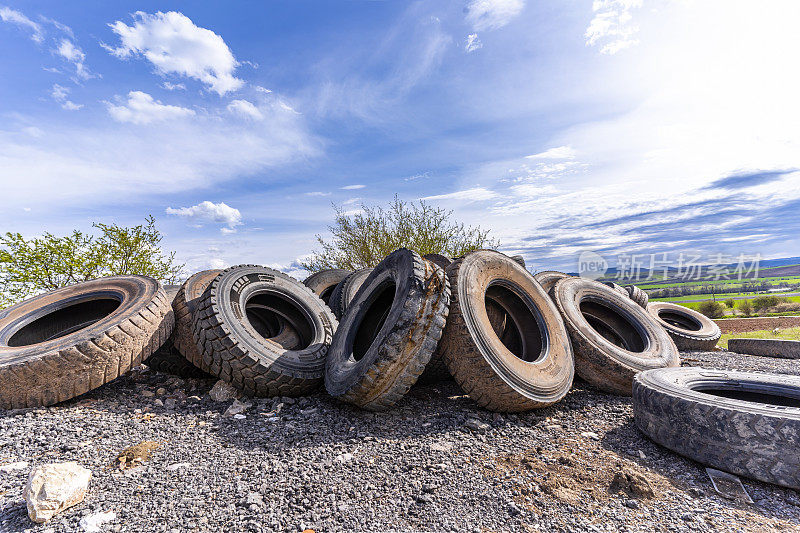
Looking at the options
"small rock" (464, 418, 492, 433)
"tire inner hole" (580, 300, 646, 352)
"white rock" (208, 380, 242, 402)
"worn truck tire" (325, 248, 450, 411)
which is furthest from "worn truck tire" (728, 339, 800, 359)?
"white rock" (208, 380, 242, 402)

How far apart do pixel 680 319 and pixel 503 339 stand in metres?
7.86

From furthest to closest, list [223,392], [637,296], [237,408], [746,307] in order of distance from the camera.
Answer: [746,307] → [637,296] → [223,392] → [237,408]

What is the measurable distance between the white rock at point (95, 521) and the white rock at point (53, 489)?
0.69 ft

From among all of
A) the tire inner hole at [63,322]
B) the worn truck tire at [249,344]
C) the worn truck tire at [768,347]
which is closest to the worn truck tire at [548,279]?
the worn truck tire at [249,344]

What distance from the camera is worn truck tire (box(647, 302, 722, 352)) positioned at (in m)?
8.36

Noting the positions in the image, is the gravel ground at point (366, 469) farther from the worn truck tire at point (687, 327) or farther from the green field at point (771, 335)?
the green field at point (771, 335)

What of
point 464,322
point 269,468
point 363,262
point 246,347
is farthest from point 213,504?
point 363,262

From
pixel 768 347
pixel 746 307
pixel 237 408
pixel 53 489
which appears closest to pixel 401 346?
pixel 237 408

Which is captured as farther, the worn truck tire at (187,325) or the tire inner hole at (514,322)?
the tire inner hole at (514,322)

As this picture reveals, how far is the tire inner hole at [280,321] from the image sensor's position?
6.03m

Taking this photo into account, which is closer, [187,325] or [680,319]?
[187,325]

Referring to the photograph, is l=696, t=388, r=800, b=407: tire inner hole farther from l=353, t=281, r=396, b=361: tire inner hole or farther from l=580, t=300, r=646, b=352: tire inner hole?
l=353, t=281, r=396, b=361: tire inner hole

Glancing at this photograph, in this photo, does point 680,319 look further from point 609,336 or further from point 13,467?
point 13,467

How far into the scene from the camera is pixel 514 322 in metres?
5.44
